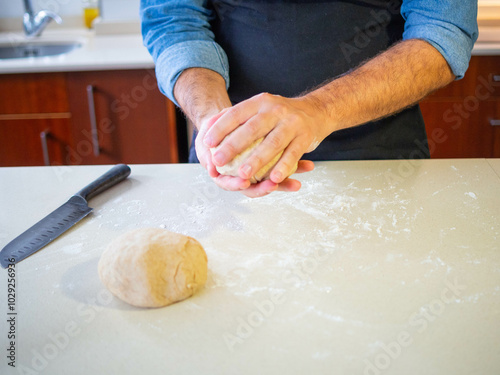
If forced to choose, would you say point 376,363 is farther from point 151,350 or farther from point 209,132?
point 209,132

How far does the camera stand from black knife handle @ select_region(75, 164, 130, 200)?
→ 940mm

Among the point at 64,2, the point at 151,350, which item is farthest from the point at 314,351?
the point at 64,2

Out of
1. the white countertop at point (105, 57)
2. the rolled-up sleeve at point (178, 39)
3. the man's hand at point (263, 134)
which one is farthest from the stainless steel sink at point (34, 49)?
the man's hand at point (263, 134)

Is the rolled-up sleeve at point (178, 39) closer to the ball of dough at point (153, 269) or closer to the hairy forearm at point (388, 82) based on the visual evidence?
the hairy forearm at point (388, 82)

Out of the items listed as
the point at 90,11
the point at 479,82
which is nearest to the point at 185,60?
the point at 479,82

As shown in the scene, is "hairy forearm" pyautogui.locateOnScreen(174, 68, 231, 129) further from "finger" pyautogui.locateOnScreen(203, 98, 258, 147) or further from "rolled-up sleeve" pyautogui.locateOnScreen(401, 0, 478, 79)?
"rolled-up sleeve" pyautogui.locateOnScreen(401, 0, 478, 79)

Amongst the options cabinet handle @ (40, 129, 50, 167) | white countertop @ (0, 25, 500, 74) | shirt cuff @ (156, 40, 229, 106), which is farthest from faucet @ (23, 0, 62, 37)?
shirt cuff @ (156, 40, 229, 106)

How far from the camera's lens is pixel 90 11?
231 cm

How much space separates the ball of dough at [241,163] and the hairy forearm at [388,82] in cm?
19

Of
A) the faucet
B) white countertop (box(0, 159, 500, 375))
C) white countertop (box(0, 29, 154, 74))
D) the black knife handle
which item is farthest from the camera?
the faucet

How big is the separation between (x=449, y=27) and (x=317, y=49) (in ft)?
0.97

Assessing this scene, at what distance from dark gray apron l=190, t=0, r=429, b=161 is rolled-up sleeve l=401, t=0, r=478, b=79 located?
14 centimetres

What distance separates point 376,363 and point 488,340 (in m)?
0.15

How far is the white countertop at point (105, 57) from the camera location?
5.81ft
